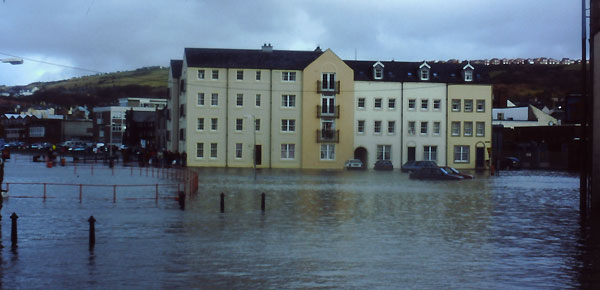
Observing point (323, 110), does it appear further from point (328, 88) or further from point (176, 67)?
point (176, 67)

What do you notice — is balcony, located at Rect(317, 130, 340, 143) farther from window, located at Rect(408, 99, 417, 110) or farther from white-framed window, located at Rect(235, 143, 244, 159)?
window, located at Rect(408, 99, 417, 110)

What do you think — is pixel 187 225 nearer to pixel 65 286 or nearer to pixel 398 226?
pixel 398 226

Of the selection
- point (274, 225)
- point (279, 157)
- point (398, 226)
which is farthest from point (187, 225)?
point (279, 157)

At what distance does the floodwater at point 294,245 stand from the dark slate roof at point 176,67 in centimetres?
6420

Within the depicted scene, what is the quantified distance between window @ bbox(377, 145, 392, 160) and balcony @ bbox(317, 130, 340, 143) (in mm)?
4960

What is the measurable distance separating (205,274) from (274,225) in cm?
906

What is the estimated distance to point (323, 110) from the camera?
9006cm

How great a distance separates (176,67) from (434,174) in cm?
4499

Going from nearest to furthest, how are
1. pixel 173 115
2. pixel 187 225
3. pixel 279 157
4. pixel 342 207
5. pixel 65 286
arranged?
pixel 65 286 < pixel 187 225 < pixel 342 207 < pixel 279 157 < pixel 173 115

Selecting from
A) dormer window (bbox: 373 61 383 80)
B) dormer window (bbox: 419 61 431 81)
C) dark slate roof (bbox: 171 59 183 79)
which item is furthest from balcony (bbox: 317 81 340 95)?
dark slate roof (bbox: 171 59 183 79)

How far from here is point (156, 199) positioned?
31.7 m

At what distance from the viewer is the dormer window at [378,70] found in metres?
91.4

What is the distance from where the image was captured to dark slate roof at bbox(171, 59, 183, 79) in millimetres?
96750

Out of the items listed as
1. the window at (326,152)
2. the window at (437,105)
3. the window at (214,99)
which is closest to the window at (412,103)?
the window at (437,105)
